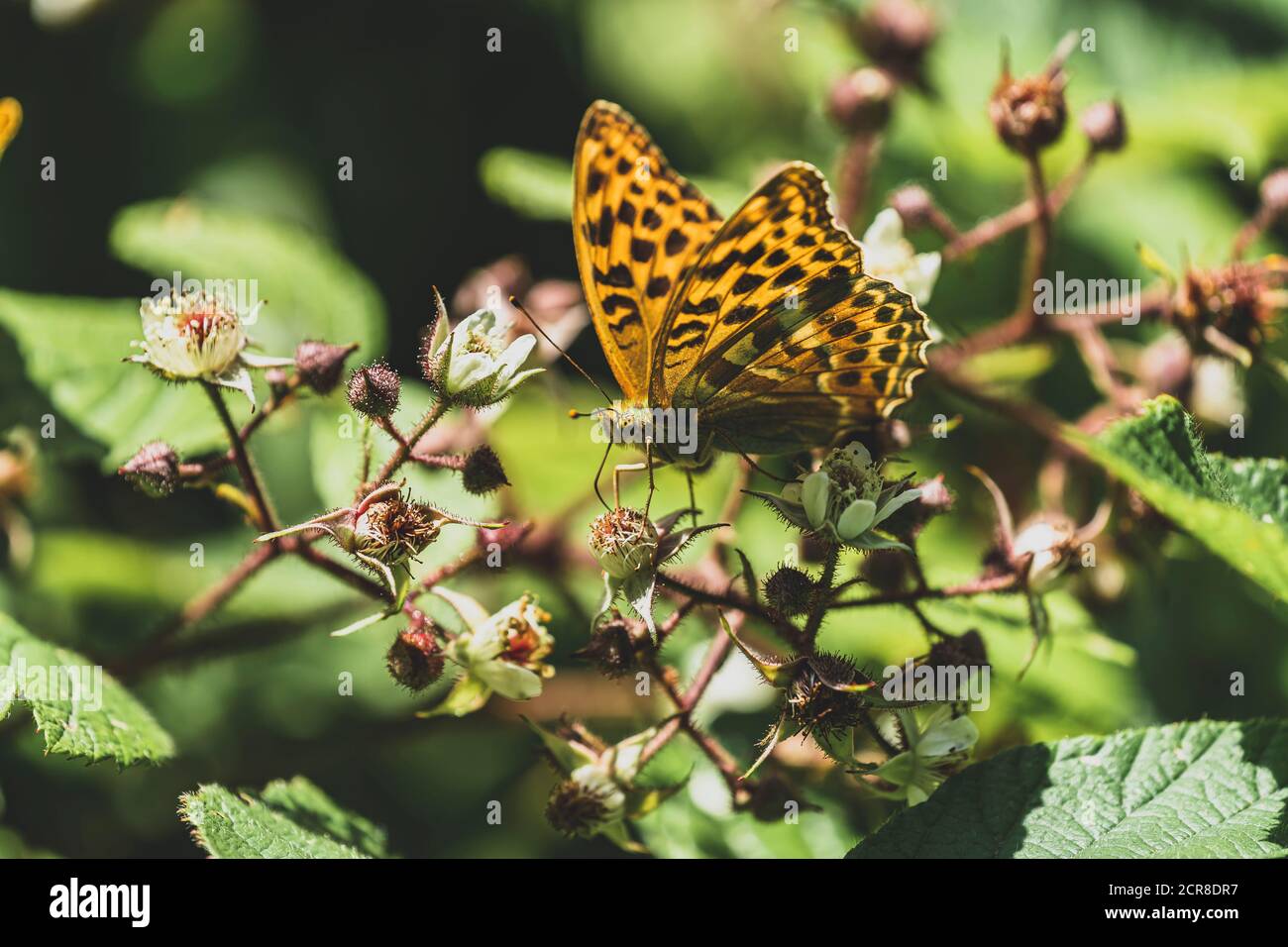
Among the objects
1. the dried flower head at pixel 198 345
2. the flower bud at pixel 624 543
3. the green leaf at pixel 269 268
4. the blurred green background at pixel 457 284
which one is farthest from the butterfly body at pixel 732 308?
the green leaf at pixel 269 268

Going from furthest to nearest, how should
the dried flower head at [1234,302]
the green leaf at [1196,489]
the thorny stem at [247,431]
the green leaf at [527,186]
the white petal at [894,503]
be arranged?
the green leaf at [527,186]
the dried flower head at [1234,302]
the thorny stem at [247,431]
the white petal at [894,503]
the green leaf at [1196,489]

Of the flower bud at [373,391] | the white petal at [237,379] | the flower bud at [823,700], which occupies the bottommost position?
the flower bud at [823,700]

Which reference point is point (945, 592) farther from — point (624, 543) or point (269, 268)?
point (269, 268)

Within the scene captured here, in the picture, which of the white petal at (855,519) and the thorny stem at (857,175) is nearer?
the white petal at (855,519)

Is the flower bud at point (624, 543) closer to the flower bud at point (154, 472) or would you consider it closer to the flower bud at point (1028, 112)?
the flower bud at point (154, 472)

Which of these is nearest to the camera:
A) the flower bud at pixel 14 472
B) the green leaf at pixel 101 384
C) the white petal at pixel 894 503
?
the white petal at pixel 894 503
